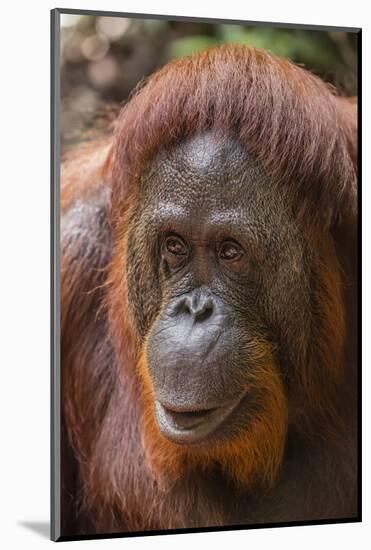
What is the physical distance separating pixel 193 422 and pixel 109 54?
46.7 inches

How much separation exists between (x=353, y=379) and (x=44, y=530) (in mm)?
1174

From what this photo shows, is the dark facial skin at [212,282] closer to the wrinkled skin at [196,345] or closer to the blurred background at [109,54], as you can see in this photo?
the wrinkled skin at [196,345]

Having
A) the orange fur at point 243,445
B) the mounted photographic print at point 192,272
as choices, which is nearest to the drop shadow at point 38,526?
the mounted photographic print at point 192,272

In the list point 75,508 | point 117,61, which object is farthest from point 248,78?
point 75,508

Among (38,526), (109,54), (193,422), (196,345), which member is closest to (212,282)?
(196,345)

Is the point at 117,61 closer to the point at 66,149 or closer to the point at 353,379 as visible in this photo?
the point at 66,149

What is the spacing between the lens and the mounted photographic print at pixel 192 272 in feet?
11.7

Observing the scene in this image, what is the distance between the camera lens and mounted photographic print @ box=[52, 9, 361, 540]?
357 centimetres

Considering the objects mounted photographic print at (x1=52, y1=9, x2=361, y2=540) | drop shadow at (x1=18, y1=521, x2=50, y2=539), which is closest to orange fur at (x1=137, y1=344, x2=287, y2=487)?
mounted photographic print at (x1=52, y1=9, x2=361, y2=540)

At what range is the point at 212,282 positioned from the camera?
3562mm

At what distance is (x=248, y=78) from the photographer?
365 cm

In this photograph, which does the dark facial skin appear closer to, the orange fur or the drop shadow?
the orange fur

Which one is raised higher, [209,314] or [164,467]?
[209,314]

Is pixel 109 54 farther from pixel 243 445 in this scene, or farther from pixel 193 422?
pixel 243 445
